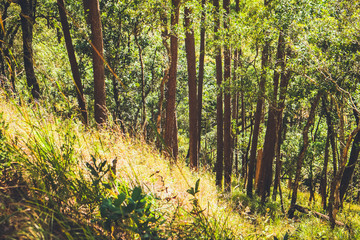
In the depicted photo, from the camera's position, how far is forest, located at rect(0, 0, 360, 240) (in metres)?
1.75

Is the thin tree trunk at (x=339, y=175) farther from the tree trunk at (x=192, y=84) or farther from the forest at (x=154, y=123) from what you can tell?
the tree trunk at (x=192, y=84)

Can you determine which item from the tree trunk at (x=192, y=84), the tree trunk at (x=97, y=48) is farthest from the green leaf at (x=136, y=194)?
the tree trunk at (x=192, y=84)

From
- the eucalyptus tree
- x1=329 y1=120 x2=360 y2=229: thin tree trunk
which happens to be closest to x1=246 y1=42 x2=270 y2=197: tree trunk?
x1=329 y1=120 x2=360 y2=229: thin tree trunk

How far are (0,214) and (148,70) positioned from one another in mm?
17237

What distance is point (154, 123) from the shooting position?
11.9ft

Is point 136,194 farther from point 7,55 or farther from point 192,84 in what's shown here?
point 7,55

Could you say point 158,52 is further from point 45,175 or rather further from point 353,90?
point 45,175

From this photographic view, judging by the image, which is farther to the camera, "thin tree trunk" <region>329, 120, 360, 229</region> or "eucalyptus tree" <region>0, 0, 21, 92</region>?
"thin tree trunk" <region>329, 120, 360, 229</region>

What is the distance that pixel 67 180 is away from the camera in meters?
1.97

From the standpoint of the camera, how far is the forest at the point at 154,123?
5.74 ft

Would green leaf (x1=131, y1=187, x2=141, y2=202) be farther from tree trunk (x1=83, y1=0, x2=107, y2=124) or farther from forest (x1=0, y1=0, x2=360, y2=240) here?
tree trunk (x1=83, y1=0, x2=107, y2=124)

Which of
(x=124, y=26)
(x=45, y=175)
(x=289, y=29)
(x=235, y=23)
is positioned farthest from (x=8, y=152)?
(x=124, y=26)

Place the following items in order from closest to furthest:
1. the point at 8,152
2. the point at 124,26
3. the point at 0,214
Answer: the point at 0,214 < the point at 8,152 < the point at 124,26

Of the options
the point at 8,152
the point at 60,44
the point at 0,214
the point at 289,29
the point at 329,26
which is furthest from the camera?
the point at 60,44
